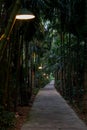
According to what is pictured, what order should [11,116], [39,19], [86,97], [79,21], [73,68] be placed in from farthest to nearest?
1. [73,68]
2. [39,19]
3. [79,21]
4. [86,97]
5. [11,116]

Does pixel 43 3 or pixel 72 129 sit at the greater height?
pixel 43 3

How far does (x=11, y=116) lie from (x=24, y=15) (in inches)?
167

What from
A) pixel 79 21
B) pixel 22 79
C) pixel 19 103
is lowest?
pixel 19 103

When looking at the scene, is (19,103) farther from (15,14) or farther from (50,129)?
(15,14)

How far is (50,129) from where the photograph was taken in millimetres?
12047

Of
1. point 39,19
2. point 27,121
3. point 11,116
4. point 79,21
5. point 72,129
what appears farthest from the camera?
point 39,19

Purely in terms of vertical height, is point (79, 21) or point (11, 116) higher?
point (79, 21)

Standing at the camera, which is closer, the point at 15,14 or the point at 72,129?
the point at 15,14

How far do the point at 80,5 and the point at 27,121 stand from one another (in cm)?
595

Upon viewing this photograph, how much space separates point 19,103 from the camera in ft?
70.8

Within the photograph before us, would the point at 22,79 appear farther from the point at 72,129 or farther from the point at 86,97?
the point at 72,129

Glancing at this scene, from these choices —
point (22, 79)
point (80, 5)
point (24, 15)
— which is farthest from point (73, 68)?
point (24, 15)

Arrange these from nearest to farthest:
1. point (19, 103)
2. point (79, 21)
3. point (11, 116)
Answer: point (11, 116) → point (79, 21) → point (19, 103)

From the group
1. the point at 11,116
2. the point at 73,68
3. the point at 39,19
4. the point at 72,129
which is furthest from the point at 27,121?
the point at 73,68
